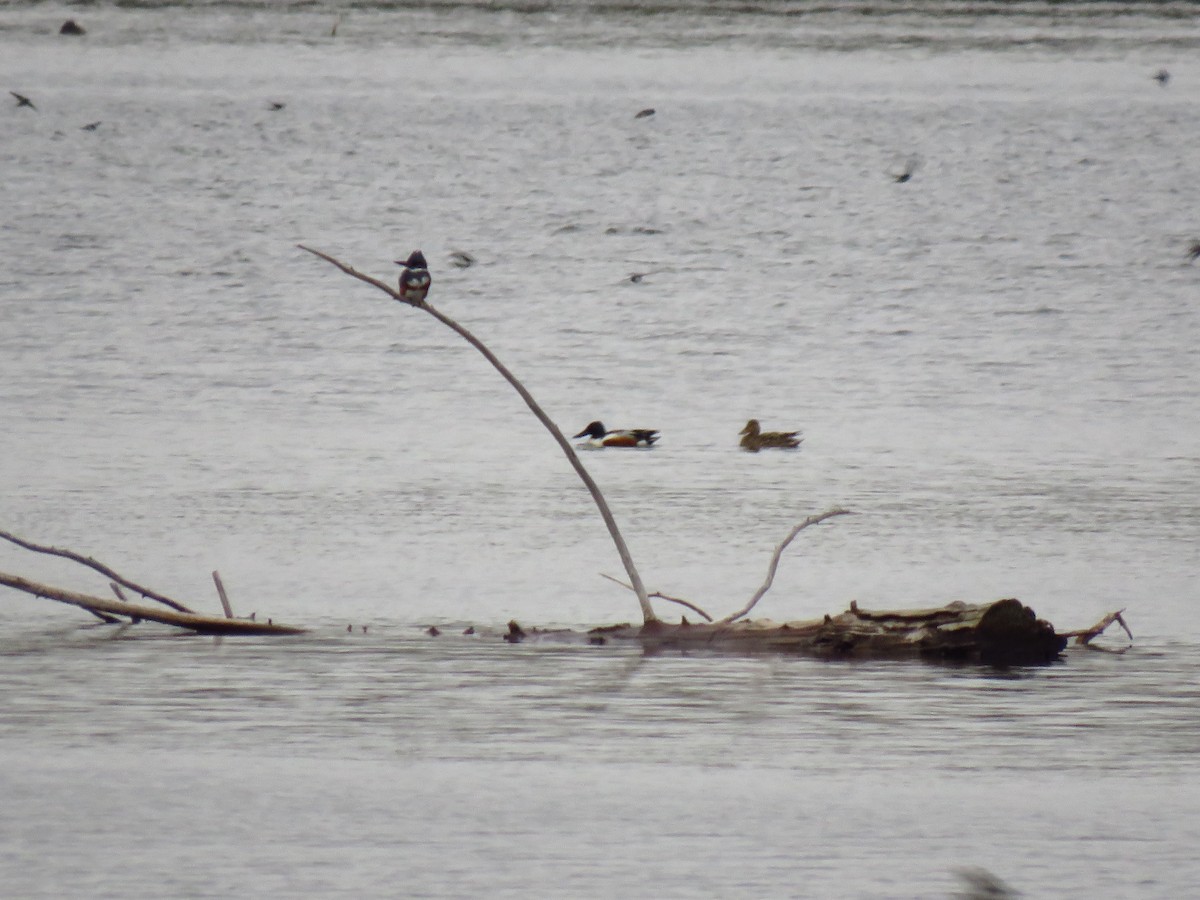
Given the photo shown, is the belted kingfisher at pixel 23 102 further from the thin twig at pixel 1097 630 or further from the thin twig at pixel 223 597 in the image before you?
the thin twig at pixel 1097 630

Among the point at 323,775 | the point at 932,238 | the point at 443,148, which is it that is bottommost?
the point at 323,775

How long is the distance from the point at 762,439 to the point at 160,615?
468 centimetres

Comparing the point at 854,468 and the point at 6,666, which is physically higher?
the point at 854,468

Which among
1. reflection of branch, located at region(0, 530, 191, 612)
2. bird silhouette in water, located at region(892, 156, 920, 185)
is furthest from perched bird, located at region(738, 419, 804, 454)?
bird silhouette in water, located at region(892, 156, 920, 185)

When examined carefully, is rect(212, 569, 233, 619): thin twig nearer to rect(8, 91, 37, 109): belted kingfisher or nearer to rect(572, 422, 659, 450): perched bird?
rect(572, 422, 659, 450): perched bird

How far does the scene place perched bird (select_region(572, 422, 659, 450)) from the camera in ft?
36.6

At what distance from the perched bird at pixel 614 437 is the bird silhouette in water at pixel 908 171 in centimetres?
1163

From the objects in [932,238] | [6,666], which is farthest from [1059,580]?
[932,238]

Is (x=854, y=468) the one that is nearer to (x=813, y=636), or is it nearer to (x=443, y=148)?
(x=813, y=636)

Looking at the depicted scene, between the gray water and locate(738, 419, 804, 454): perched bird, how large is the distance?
138 mm

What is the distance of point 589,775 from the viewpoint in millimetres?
5383

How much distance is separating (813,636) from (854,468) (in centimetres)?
370

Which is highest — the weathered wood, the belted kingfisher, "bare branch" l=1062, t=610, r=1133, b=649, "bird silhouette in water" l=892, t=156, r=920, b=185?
the belted kingfisher

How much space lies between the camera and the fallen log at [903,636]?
670cm
